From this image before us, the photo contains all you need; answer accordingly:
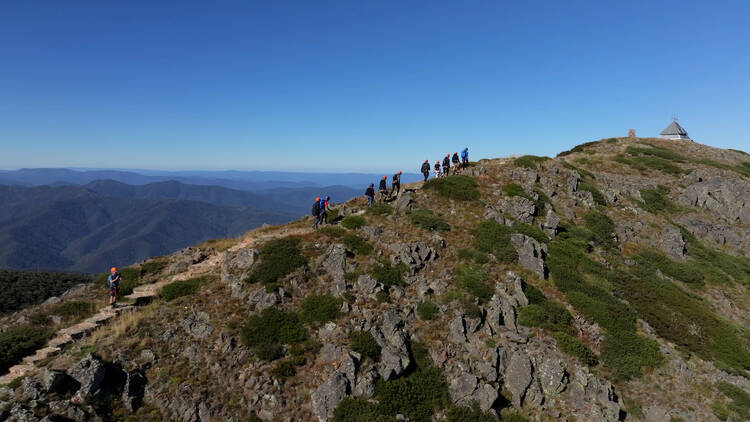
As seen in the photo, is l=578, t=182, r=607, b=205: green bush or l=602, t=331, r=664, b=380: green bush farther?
l=578, t=182, r=607, b=205: green bush

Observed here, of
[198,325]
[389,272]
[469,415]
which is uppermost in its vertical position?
[389,272]

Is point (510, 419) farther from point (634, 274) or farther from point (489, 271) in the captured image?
point (634, 274)

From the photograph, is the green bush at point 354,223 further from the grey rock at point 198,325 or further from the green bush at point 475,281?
the grey rock at point 198,325

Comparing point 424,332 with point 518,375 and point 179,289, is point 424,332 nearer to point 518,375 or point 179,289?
point 518,375

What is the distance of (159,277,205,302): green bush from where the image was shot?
19938mm

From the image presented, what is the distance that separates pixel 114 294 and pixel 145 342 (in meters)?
A: 5.67

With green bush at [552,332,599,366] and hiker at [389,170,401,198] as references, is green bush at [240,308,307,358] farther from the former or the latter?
hiker at [389,170,401,198]

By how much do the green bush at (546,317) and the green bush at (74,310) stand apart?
84.0 ft

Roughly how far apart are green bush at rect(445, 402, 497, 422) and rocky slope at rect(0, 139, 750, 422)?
7cm

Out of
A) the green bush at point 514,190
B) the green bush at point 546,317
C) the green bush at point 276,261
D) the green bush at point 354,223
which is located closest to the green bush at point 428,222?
the green bush at point 354,223

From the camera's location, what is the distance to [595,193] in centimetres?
3700

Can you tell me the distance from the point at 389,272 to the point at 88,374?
1559cm

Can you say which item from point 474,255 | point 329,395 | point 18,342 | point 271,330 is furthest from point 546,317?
point 18,342

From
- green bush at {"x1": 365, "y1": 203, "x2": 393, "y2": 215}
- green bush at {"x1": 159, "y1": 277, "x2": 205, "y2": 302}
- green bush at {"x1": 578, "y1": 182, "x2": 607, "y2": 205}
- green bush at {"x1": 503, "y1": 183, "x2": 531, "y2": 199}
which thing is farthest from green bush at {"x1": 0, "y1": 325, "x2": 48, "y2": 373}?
green bush at {"x1": 578, "y1": 182, "x2": 607, "y2": 205}
